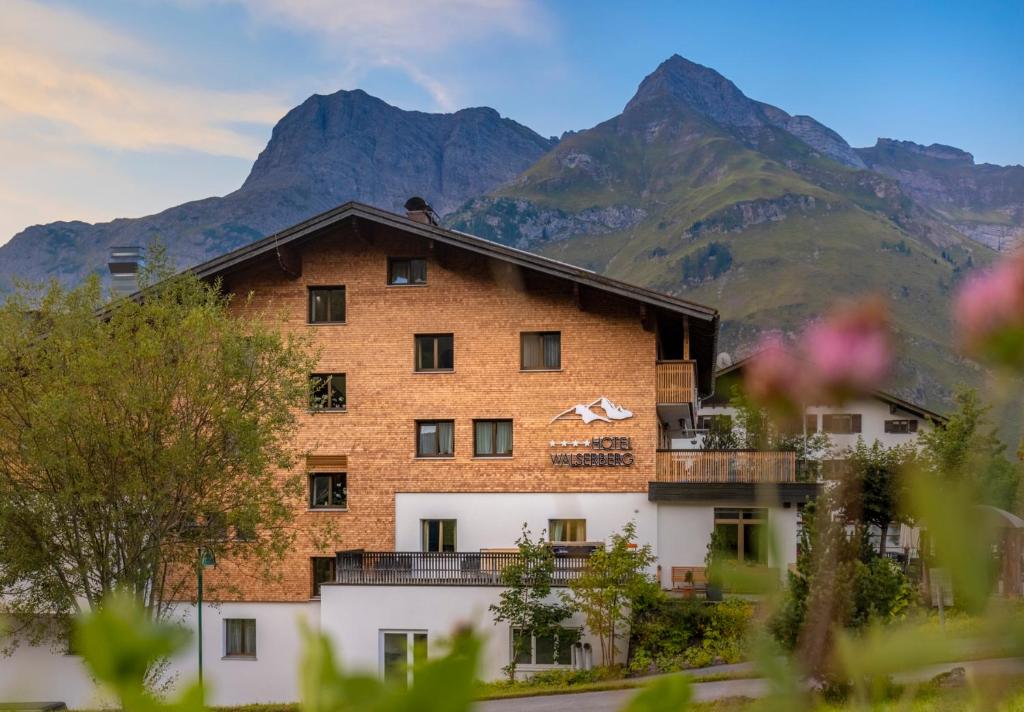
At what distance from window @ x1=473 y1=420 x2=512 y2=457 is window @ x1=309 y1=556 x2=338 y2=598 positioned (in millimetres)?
4892

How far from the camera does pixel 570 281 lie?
31609 millimetres

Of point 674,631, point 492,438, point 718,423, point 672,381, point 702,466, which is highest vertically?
point 672,381

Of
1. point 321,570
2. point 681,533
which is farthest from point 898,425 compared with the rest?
point 321,570

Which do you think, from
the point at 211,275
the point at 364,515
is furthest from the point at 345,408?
the point at 211,275

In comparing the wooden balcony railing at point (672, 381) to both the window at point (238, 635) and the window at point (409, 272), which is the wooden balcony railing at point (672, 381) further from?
the window at point (238, 635)

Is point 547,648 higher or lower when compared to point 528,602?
lower

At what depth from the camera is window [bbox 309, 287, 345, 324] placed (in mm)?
33125

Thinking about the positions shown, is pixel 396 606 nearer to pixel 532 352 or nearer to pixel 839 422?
pixel 532 352

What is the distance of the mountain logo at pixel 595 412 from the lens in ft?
106

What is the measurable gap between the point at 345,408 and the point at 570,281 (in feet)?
23.3

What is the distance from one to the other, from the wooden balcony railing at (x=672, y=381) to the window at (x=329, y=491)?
8.87 meters

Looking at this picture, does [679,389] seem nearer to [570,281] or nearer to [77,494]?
[570,281]

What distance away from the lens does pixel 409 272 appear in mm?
33000

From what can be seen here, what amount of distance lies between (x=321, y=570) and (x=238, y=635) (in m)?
2.76
